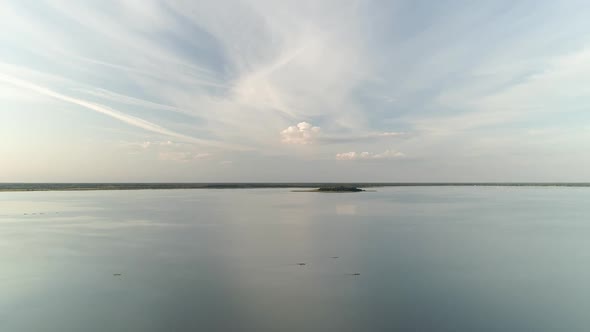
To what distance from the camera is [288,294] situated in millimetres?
10539

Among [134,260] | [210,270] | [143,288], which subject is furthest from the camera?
[134,260]

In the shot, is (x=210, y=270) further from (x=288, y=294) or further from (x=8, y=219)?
(x=8, y=219)

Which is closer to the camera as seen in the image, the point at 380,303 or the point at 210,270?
the point at 380,303

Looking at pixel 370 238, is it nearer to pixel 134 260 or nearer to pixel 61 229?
pixel 134 260

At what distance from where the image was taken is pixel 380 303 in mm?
9734

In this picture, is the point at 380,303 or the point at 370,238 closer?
the point at 380,303

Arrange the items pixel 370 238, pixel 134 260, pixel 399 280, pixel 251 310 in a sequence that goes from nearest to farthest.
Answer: pixel 251 310, pixel 399 280, pixel 134 260, pixel 370 238

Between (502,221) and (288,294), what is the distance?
26238 mm

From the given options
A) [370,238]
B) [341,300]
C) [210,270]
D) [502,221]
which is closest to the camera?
[341,300]

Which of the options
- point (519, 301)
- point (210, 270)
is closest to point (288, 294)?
point (210, 270)

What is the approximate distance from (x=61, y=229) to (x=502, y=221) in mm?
36426

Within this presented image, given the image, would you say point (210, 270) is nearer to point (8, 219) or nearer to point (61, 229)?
point (61, 229)

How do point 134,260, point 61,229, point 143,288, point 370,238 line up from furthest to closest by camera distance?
point 61,229 → point 370,238 → point 134,260 → point 143,288

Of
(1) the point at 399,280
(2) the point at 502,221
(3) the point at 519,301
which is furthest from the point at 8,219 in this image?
(2) the point at 502,221
